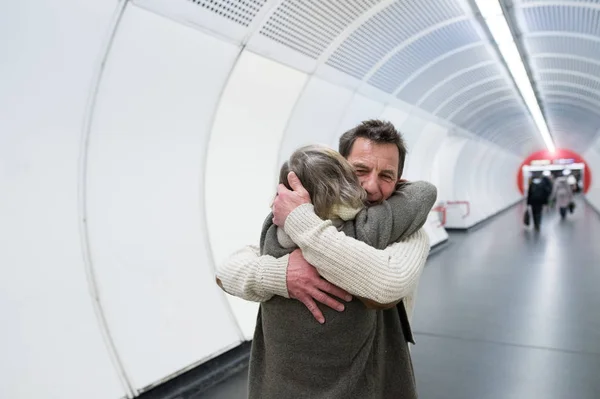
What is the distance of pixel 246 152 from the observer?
5.39 m

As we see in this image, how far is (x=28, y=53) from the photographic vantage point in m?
2.95

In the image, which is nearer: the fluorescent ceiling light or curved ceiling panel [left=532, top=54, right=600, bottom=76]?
the fluorescent ceiling light

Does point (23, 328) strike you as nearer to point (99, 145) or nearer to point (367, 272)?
point (99, 145)

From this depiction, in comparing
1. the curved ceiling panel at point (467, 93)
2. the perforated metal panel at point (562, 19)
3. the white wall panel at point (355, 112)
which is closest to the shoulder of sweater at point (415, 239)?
the white wall panel at point (355, 112)

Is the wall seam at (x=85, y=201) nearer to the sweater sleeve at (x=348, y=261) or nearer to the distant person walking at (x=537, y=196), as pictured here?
the sweater sleeve at (x=348, y=261)

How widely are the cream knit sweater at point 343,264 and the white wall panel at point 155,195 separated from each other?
2537mm

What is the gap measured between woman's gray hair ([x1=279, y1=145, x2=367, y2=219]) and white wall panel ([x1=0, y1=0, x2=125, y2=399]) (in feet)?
7.49

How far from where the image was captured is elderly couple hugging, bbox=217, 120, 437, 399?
A: 1.47m

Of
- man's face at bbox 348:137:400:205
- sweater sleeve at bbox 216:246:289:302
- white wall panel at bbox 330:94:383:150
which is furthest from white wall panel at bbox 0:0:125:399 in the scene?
white wall panel at bbox 330:94:383:150

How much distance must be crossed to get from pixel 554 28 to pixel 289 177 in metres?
7.72

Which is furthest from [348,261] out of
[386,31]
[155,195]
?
[386,31]

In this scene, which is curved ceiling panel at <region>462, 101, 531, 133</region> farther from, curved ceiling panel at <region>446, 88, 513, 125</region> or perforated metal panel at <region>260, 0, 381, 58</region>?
perforated metal panel at <region>260, 0, 381, 58</region>

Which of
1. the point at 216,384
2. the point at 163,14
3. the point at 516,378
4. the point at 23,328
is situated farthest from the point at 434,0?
the point at 23,328

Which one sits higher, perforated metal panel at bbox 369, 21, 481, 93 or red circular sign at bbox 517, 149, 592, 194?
perforated metal panel at bbox 369, 21, 481, 93
